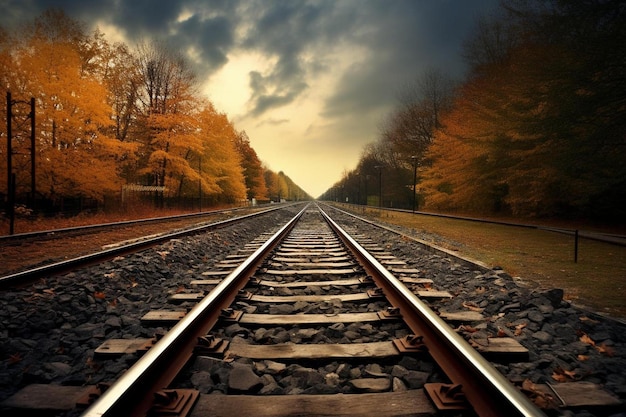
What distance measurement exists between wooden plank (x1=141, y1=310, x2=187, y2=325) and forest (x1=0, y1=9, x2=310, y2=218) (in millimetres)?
10788

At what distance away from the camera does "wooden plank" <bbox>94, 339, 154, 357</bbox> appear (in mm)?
2420

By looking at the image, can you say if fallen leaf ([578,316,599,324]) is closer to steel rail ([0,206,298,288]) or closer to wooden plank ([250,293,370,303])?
wooden plank ([250,293,370,303])

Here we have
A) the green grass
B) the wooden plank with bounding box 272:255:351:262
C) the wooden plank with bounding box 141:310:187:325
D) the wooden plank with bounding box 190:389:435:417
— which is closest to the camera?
the wooden plank with bounding box 190:389:435:417

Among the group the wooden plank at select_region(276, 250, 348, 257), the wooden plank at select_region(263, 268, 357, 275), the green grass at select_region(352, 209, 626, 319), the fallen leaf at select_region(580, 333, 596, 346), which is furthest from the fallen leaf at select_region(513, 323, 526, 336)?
the wooden plank at select_region(276, 250, 348, 257)

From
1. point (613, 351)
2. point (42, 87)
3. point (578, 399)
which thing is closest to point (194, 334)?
point (578, 399)

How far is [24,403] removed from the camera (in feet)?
5.87

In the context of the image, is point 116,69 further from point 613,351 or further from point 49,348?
point 613,351

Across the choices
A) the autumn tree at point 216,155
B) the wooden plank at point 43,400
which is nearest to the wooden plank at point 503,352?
the wooden plank at point 43,400

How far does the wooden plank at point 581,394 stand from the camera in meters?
1.86

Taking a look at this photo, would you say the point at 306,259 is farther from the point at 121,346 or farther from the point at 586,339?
the point at 586,339

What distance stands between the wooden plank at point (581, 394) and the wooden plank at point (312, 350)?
3.14 ft

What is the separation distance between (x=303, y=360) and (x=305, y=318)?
779 millimetres

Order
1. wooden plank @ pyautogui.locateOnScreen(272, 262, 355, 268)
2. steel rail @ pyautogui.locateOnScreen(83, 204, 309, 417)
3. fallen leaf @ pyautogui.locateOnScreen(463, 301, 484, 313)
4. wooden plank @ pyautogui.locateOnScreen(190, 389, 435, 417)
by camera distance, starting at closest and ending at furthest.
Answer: steel rail @ pyautogui.locateOnScreen(83, 204, 309, 417), wooden plank @ pyautogui.locateOnScreen(190, 389, 435, 417), fallen leaf @ pyautogui.locateOnScreen(463, 301, 484, 313), wooden plank @ pyautogui.locateOnScreen(272, 262, 355, 268)

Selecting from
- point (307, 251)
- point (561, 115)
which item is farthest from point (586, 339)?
point (561, 115)
